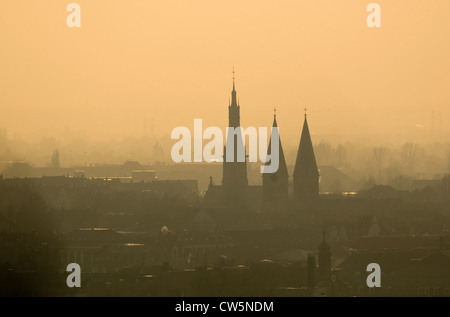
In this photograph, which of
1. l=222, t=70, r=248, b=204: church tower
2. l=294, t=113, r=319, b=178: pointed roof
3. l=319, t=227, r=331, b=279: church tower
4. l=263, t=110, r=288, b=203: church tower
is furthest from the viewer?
l=222, t=70, r=248, b=204: church tower

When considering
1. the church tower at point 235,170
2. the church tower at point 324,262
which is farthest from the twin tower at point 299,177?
the church tower at point 324,262

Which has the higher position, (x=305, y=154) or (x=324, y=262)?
(x=305, y=154)

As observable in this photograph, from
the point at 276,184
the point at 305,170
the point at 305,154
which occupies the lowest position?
the point at 276,184

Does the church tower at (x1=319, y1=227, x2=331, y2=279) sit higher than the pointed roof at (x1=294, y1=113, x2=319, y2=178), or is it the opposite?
the pointed roof at (x1=294, y1=113, x2=319, y2=178)

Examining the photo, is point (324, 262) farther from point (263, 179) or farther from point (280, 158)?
point (263, 179)

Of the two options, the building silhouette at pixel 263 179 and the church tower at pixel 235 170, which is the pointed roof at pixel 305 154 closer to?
the building silhouette at pixel 263 179

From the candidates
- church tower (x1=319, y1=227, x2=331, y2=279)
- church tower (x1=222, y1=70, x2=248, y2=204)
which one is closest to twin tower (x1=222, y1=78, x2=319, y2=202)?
church tower (x1=222, y1=70, x2=248, y2=204)

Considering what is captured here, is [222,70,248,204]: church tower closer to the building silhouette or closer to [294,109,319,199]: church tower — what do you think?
the building silhouette

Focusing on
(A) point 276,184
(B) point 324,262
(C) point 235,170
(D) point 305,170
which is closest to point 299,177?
(D) point 305,170
